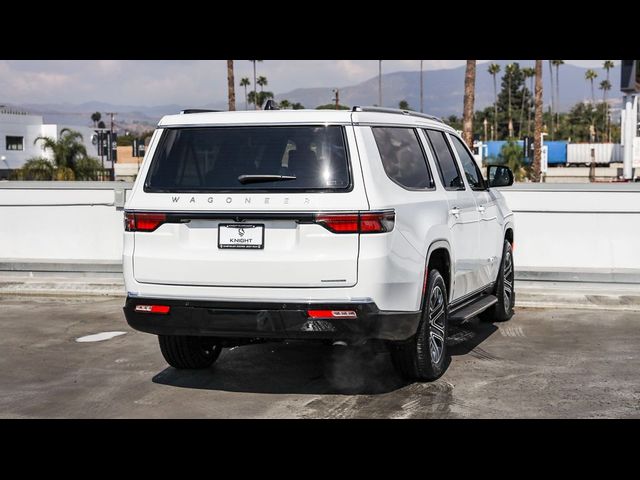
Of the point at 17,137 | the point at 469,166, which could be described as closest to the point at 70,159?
the point at 17,137

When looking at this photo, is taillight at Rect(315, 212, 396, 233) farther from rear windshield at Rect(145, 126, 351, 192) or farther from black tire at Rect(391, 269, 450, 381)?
black tire at Rect(391, 269, 450, 381)

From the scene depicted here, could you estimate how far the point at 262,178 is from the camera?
6672 millimetres

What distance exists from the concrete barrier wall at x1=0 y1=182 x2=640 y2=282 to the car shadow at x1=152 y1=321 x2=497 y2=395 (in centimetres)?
445

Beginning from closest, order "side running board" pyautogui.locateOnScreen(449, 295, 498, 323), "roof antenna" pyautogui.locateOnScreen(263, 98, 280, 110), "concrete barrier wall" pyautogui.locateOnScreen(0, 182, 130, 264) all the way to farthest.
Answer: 1. "roof antenna" pyautogui.locateOnScreen(263, 98, 280, 110)
2. "side running board" pyautogui.locateOnScreen(449, 295, 498, 323)
3. "concrete barrier wall" pyautogui.locateOnScreen(0, 182, 130, 264)

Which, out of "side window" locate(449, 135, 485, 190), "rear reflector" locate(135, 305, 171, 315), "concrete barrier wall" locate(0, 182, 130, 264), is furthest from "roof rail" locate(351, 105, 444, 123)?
"concrete barrier wall" locate(0, 182, 130, 264)

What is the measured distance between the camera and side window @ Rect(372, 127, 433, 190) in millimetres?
7047

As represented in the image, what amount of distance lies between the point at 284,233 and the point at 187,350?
72.1 inches

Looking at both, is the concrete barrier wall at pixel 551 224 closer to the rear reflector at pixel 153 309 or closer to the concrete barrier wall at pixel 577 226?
the concrete barrier wall at pixel 577 226

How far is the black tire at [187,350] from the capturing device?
779 centimetres

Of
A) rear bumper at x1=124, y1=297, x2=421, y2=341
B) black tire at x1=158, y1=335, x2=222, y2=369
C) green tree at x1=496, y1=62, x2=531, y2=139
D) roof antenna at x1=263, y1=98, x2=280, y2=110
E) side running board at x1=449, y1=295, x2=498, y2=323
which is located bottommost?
black tire at x1=158, y1=335, x2=222, y2=369

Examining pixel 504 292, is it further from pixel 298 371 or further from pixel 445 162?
pixel 298 371

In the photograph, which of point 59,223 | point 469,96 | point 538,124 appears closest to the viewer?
point 59,223

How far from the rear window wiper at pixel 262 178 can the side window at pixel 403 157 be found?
2.44 feet
